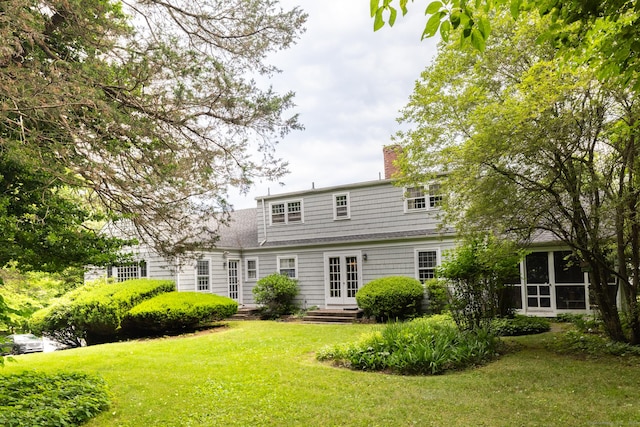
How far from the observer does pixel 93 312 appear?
14.5 m

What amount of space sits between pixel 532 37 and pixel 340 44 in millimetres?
3913

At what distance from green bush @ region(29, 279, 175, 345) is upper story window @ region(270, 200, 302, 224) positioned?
537 cm

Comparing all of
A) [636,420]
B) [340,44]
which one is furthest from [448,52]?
[636,420]

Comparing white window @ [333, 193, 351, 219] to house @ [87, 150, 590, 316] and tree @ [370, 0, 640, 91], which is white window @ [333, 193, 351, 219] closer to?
house @ [87, 150, 590, 316]

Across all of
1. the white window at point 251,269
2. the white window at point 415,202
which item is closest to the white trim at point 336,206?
the white window at point 415,202

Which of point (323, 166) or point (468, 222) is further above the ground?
point (323, 166)

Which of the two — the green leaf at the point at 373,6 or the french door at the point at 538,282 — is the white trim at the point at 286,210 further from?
the green leaf at the point at 373,6

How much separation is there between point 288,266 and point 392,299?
5.78 meters

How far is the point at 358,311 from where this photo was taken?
51.7 feet

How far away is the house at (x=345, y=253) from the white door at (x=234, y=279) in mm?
45

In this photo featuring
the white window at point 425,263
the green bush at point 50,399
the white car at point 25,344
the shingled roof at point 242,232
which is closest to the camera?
the green bush at point 50,399

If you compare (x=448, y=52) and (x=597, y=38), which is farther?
(x=448, y=52)

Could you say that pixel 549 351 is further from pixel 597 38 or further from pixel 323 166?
pixel 323 166

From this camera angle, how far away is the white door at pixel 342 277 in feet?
56.3
